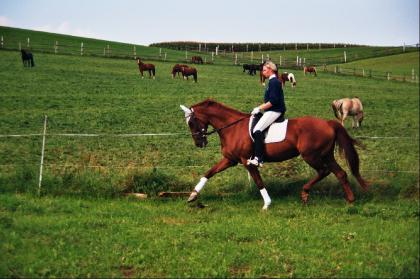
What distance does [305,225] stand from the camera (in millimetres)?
8156

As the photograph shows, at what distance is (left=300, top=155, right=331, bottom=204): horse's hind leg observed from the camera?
31.1ft

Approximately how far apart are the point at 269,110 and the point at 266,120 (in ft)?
0.79

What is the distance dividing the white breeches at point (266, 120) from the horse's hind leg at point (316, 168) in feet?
3.02

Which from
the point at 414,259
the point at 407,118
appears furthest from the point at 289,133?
the point at 407,118

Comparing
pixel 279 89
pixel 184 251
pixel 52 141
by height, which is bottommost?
pixel 184 251

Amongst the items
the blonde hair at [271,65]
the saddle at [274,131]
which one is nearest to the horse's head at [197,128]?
the saddle at [274,131]

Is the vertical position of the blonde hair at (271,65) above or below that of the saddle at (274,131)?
above

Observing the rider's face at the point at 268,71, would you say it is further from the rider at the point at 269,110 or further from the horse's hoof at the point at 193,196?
the horse's hoof at the point at 193,196

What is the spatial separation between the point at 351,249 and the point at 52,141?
39.0 ft

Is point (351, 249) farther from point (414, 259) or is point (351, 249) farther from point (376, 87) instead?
point (376, 87)

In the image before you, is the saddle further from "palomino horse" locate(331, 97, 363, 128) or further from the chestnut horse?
"palomino horse" locate(331, 97, 363, 128)

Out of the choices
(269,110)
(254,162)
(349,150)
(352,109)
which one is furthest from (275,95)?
(352,109)

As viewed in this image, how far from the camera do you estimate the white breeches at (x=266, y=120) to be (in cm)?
945

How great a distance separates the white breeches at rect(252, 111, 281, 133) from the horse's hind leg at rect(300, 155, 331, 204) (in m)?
0.92
